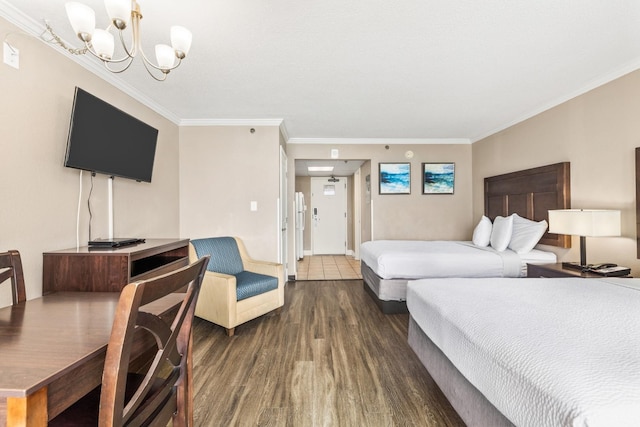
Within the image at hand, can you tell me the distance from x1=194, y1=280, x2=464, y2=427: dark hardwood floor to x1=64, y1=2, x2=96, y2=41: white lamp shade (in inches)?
78.5

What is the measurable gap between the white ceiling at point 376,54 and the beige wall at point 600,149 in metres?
0.17

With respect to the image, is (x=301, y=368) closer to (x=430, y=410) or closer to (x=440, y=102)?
(x=430, y=410)

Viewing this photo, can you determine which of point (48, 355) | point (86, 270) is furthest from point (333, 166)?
point (48, 355)

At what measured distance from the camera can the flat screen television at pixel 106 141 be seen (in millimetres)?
1950

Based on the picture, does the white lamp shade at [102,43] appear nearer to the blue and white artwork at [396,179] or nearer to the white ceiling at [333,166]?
the white ceiling at [333,166]

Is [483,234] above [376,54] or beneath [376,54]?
beneath

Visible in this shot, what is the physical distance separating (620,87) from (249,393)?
12.6 ft

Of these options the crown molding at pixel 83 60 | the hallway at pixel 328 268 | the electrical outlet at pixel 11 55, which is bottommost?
the hallway at pixel 328 268

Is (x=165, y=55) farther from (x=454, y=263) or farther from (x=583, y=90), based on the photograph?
(x=583, y=90)

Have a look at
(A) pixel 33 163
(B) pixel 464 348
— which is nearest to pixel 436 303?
(B) pixel 464 348

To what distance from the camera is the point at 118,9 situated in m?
1.21

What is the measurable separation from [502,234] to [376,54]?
252 cm

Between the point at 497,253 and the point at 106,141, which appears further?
the point at 497,253

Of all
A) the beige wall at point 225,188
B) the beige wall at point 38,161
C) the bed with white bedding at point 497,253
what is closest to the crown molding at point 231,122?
the beige wall at point 225,188
